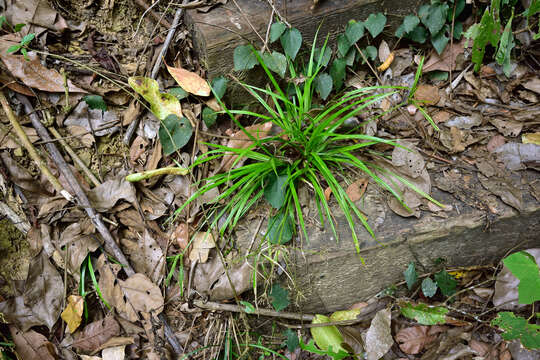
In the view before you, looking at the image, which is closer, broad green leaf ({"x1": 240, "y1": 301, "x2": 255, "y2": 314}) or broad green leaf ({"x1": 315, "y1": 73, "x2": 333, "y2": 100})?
broad green leaf ({"x1": 240, "y1": 301, "x2": 255, "y2": 314})

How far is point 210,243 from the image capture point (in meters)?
1.86

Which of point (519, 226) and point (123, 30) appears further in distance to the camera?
point (123, 30)

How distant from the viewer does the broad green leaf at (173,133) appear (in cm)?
188

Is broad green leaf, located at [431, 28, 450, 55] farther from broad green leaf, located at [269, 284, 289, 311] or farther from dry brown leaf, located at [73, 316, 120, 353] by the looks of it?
dry brown leaf, located at [73, 316, 120, 353]

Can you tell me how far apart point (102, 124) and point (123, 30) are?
1.87 feet

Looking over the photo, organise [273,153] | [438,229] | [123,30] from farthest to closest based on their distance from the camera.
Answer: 1. [123,30]
2. [273,153]
3. [438,229]

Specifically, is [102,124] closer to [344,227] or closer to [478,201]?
[344,227]

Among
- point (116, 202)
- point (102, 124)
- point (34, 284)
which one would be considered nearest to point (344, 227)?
point (116, 202)

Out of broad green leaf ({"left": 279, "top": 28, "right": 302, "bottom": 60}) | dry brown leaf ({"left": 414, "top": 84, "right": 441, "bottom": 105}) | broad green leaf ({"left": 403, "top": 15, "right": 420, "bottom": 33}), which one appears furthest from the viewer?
dry brown leaf ({"left": 414, "top": 84, "right": 441, "bottom": 105})

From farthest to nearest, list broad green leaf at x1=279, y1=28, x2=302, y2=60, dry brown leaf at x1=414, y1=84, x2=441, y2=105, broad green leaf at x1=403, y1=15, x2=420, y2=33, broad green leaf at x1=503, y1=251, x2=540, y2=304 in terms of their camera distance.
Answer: dry brown leaf at x1=414, y1=84, x2=441, y2=105
broad green leaf at x1=403, y1=15, x2=420, y2=33
broad green leaf at x1=279, y1=28, x2=302, y2=60
broad green leaf at x1=503, y1=251, x2=540, y2=304

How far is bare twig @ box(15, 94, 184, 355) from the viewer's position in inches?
72.3

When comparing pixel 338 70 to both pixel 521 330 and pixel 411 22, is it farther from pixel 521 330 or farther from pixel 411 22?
pixel 521 330

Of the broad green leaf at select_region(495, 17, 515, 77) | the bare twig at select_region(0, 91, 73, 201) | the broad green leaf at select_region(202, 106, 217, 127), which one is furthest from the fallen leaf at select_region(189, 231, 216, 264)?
the broad green leaf at select_region(495, 17, 515, 77)

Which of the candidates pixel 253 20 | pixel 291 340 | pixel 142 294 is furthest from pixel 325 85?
pixel 142 294
